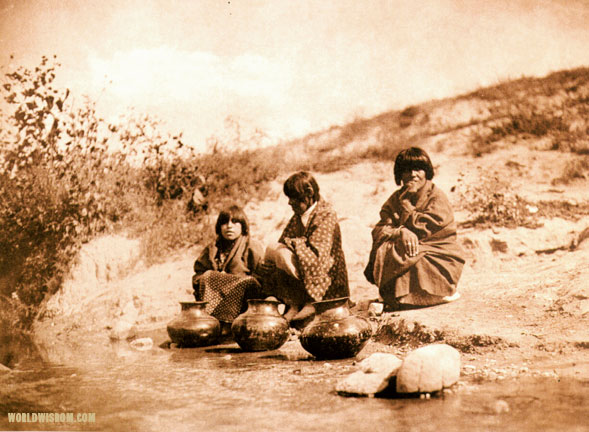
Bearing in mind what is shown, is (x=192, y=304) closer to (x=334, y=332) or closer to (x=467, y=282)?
(x=334, y=332)

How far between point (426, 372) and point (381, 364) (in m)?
0.22

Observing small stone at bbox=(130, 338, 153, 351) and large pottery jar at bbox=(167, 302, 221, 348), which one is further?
small stone at bbox=(130, 338, 153, 351)

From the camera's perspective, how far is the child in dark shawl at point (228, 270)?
13.7 ft

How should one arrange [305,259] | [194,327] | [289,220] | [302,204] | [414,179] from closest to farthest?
1. [305,259]
2. [194,327]
3. [302,204]
4. [414,179]
5. [289,220]

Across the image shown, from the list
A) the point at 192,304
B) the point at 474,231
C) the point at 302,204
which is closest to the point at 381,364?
the point at 302,204

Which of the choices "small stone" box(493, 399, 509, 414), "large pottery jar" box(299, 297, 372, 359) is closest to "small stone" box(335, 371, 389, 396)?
"small stone" box(493, 399, 509, 414)

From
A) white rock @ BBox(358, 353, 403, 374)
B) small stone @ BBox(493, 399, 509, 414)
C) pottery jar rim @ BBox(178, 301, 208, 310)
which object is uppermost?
pottery jar rim @ BBox(178, 301, 208, 310)

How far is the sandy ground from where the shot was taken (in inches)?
121

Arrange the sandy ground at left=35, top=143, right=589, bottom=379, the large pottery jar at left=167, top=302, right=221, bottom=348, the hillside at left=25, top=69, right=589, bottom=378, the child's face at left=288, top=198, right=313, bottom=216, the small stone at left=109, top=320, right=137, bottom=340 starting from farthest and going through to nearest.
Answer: the small stone at left=109, top=320, right=137, bottom=340, the child's face at left=288, top=198, right=313, bottom=216, the large pottery jar at left=167, top=302, right=221, bottom=348, the hillside at left=25, top=69, right=589, bottom=378, the sandy ground at left=35, top=143, right=589, bottom=379

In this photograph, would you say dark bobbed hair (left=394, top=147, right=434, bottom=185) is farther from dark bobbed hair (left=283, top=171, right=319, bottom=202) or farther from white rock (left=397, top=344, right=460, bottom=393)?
white rock (left=397, top=344, right=460, bottom=393)

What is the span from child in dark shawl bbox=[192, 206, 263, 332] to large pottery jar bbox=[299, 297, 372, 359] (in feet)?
3.40

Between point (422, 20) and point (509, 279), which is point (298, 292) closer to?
point (509, 279)

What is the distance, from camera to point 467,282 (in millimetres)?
4461

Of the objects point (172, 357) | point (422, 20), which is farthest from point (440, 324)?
point (422, 20)
